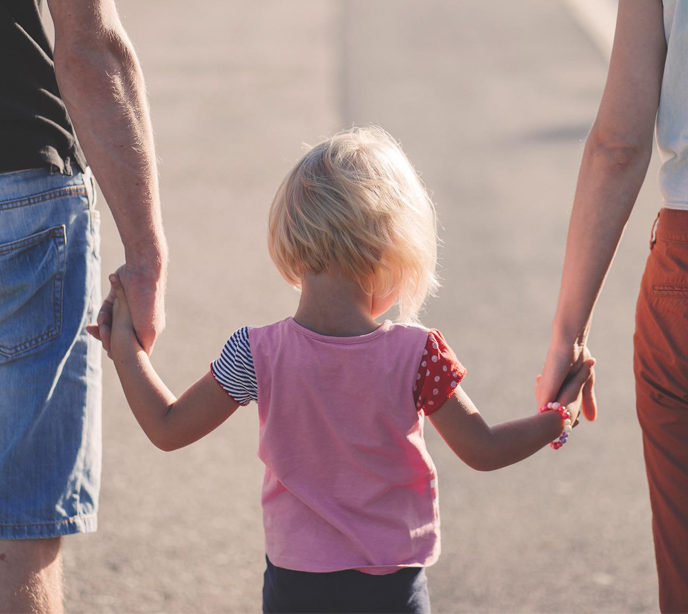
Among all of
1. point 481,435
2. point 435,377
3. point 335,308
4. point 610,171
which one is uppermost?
point 610,171

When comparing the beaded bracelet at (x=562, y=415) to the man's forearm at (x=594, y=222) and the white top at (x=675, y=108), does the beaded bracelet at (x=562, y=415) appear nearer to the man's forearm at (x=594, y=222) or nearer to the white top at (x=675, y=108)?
the man's forearm at (x=594, y=222)

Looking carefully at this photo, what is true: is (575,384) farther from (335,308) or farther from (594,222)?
(335,308)

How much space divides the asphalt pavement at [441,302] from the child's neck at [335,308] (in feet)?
5.55

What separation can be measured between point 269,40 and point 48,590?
14.9 metres

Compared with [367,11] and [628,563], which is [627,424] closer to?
[628,563]

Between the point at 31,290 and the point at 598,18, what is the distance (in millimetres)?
16227

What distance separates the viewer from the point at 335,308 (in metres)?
2.11

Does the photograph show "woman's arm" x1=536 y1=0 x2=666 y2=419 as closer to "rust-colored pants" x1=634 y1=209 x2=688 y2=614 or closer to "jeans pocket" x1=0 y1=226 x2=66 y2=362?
"rust-colored pants" x1=634 y1=209 x2=688 y2=614

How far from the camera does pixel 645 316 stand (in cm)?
240

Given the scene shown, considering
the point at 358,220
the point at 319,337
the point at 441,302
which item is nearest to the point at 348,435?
the point at 319,337

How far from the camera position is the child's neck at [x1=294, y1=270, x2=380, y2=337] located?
2104 millimetres

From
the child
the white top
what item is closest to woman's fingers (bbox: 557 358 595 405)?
the child

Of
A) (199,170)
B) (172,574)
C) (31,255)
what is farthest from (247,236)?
(31,255)

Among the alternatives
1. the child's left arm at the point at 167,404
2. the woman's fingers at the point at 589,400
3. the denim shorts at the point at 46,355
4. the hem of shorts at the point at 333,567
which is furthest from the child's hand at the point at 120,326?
the woman's fingers at the point at 589,400
